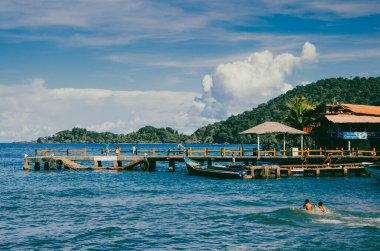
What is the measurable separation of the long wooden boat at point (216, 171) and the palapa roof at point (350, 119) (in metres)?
14.5

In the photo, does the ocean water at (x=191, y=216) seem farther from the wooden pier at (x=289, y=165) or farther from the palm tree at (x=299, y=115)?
the palm tree at (x=299, y=115)

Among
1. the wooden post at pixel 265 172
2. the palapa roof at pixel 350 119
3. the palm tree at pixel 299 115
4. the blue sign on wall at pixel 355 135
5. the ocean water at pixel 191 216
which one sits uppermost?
the palm tree at pixel 299 115

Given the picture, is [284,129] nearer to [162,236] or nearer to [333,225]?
[333,225]

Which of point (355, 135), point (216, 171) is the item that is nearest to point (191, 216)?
point (216, 171)

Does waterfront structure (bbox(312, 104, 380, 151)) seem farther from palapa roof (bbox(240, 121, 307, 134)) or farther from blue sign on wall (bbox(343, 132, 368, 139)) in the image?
palapa roof (bbox(240, 121, 307, 134))

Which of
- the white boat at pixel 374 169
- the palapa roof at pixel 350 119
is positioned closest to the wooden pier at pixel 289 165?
the white boat at pixel 374 169

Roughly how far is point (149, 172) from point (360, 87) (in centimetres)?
13407

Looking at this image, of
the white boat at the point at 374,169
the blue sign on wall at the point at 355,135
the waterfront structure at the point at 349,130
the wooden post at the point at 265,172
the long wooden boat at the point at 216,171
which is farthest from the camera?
the waterfront structure at the point at 349,130

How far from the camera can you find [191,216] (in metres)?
27.3

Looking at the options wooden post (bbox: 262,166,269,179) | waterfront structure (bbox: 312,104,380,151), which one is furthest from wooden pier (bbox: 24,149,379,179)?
waterfront structure (bbox: 312,104,380,151)

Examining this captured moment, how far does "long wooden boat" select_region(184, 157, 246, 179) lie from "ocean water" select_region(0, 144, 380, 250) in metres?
2.18

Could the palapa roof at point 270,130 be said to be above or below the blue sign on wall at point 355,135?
above

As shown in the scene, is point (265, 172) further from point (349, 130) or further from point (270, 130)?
point (349, 130)

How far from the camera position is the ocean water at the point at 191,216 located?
21.5 metres
